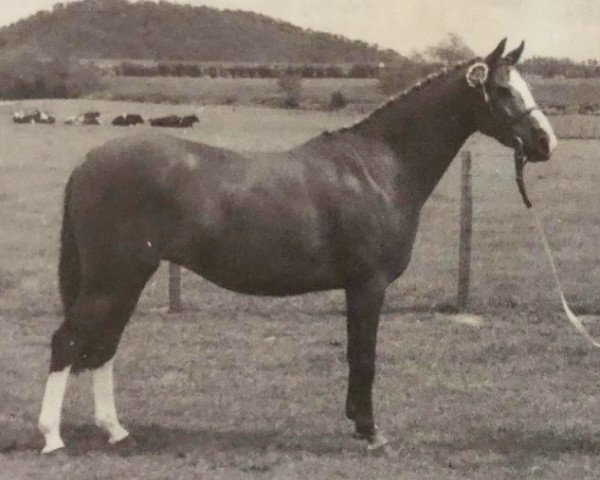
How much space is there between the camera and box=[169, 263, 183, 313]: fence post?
15.3ft

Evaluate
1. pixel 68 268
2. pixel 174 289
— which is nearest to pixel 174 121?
pixel 68 268

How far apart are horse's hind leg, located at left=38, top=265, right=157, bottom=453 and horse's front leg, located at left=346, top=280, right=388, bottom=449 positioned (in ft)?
2.55

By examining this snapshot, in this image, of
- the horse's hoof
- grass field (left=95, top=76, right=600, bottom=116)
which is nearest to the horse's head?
grass field (left=95, top=76, right=600, bottom=116)

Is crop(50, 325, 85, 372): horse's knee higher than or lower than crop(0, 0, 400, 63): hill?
lower

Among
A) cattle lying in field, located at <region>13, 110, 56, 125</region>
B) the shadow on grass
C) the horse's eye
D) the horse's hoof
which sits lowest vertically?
the shadow on grass

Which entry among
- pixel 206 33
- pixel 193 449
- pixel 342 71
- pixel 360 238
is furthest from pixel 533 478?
pixel 206 33

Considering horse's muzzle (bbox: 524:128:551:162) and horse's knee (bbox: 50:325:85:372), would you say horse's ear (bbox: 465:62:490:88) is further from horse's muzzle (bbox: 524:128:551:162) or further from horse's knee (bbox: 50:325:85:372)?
horse's knee (bbox: 50:325:85:372)

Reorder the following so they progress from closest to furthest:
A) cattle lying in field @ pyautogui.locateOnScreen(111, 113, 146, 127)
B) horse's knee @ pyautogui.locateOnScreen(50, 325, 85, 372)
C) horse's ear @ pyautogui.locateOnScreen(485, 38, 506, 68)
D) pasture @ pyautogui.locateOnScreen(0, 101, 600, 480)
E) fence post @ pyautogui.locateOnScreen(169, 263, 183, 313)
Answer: horse's ear @ pyautogui.locateOnScreen(485, 38, 506, 68) < horse's knee @ pyautogui.locateOnScreen(50, 325, 85, 372) < pasture @ pyautogui.locateOnScreen(0, 101, 600, 480) < cattle lying in field @ pyautogui.locateOnScreen(111, 113, 146, 127) < fence post @ pyautogui.locateOnScreen(169, 263, 183, 313)

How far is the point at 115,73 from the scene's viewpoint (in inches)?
146

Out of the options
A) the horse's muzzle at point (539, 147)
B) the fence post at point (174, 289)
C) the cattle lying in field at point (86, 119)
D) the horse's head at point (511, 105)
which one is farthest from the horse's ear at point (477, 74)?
the fence post at point (174, 289)

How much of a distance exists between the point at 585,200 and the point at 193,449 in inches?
104

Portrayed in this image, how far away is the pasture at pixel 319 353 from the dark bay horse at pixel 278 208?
0.35 meters

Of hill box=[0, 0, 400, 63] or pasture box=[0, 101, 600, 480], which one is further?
hill box=[0, 0, 400, 63]

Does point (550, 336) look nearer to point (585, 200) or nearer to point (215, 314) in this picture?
point (585, 200)
